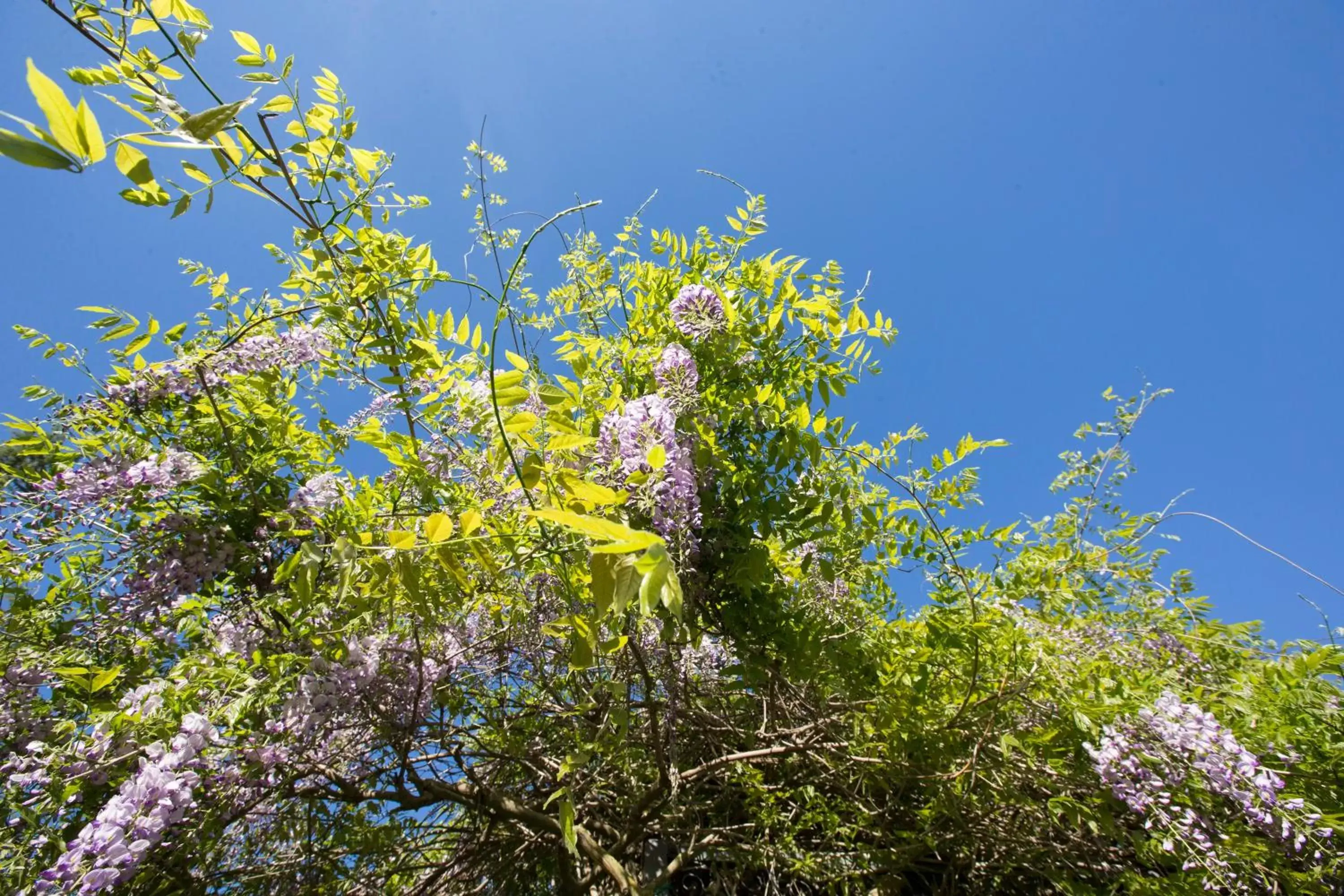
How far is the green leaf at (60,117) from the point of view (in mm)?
464

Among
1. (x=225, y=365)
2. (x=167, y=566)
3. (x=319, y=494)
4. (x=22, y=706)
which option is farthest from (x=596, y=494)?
(x=22, y=706)

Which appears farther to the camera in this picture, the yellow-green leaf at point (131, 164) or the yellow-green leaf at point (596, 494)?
the yellow-green leaf at point (596, 494)

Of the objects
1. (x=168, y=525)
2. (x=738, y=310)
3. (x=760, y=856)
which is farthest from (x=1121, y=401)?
(x=168, y=525)

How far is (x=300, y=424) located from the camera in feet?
6.20

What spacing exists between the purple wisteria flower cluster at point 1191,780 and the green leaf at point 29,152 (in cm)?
194

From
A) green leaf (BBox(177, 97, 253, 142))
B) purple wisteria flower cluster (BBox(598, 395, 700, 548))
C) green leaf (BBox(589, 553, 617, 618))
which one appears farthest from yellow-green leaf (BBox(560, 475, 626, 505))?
purple wisteria flower cluster (BBox(598, 395, 700, 548))

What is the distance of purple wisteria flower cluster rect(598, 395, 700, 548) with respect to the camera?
1392 millimetres

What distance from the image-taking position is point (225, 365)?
1999 millimetres

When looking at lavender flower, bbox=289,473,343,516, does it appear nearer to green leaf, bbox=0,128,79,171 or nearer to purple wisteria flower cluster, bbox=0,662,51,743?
purple wisteria flower cluster, bbox=0,662,51,743

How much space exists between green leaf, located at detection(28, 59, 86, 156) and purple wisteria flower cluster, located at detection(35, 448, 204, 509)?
150 cm

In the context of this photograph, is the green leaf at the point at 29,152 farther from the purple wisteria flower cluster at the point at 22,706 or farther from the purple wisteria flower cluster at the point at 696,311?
the purple wisteria flower cluster at the point at 22,706

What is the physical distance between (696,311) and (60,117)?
1.34m

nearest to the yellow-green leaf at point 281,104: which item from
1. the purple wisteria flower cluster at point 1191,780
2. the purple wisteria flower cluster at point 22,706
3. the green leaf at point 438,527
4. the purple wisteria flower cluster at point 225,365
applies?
the green leaf at point 438,527

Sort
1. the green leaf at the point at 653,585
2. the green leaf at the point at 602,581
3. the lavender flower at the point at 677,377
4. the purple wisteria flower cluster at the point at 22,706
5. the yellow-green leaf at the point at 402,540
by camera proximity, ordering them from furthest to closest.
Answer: the purple wisteria flower cluster at the point at 22,706 → the lavender flower at the point at 677,377 → the yellow-green leaf at the point at 402,540 → the green leaf at the point at 602,581 → the green leaf at the point at 653,585
